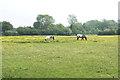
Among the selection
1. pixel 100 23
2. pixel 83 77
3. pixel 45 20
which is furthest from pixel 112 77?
pixel 100 23

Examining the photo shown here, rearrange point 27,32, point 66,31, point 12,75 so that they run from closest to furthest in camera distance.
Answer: point 12,75 → point 27,32 → point 66,31

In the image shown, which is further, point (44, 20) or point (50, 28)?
point (44, 20)

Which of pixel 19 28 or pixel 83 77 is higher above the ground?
pixel 19 28

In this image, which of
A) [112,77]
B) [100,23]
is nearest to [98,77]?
[112,77]

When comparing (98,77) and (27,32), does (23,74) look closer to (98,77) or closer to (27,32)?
(98,77)

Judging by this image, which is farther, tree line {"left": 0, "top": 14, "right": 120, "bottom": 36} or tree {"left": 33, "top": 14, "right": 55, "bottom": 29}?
tree {"left": 33, "top": 14, "right": 55, "bottom": 29}

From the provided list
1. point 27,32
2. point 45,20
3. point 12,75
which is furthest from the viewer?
point 45,20

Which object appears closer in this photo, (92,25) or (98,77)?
(98,77)

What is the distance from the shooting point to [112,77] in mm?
6371

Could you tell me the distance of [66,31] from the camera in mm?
78375

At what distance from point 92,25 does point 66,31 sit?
39362mm

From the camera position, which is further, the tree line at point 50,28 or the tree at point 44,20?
the tree at point 44,20

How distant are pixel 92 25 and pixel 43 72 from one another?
4275 inches

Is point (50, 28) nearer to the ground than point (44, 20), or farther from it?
nearer to the ground
